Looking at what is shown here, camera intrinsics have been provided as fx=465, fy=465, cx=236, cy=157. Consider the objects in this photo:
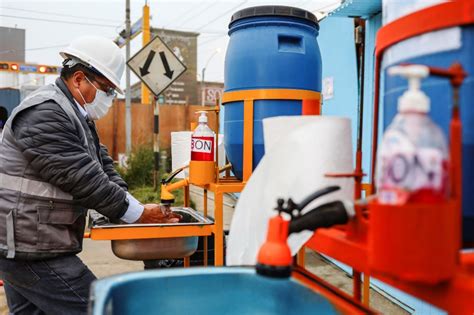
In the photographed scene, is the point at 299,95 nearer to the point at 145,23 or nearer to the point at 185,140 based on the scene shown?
the point at 185,140

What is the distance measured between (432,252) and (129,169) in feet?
28.5

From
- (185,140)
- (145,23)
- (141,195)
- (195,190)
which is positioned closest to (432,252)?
(185,140)

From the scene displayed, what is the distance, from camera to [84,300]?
2035mm

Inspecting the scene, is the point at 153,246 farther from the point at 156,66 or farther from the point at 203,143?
the point at 156,66

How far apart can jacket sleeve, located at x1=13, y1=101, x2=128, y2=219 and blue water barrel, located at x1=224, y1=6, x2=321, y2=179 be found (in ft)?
2.63

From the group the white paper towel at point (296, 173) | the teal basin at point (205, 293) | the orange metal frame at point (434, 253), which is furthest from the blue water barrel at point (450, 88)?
the teal basin at point (205, 293)

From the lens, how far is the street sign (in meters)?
6.14

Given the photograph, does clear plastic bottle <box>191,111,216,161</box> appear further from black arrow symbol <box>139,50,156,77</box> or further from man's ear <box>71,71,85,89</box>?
black arrow symbol <box>139,50,156,77</box>

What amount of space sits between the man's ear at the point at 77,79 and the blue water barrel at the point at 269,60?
2.46 feet

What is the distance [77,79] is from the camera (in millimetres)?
2240

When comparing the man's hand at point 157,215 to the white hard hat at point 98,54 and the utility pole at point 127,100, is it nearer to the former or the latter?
the white hard hat at point 98,54

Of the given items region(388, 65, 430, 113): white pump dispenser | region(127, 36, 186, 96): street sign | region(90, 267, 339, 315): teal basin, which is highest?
region(127, 36, 186, 96): street sign

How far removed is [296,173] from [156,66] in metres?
5.43

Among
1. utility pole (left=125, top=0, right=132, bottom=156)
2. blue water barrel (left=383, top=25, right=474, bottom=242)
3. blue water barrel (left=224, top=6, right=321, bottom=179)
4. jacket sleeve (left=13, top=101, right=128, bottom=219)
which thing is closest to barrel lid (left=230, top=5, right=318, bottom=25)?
blue water barrel (left=224, top=6, right=321, bottom=179)
